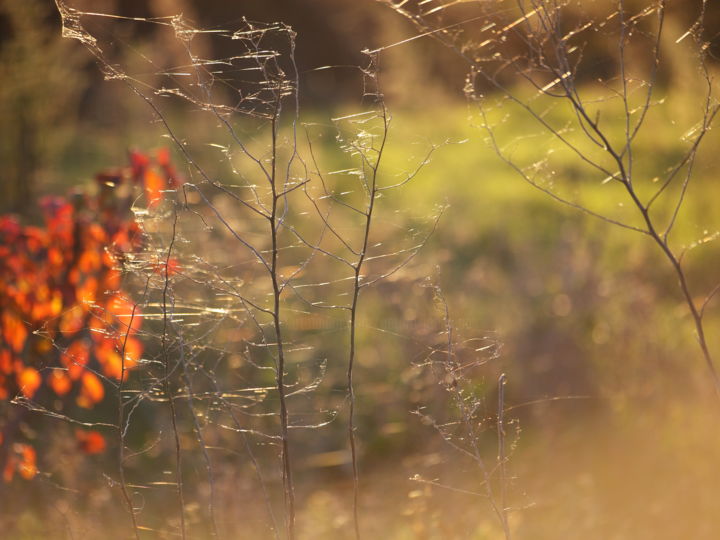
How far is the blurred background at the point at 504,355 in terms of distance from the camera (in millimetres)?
2721

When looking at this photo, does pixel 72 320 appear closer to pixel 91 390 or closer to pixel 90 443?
pixel 91 390

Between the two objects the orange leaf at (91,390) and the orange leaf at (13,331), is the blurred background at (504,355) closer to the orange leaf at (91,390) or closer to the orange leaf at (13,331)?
the orange leaf at (91,390)

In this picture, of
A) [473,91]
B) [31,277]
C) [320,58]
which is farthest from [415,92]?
[320,58]

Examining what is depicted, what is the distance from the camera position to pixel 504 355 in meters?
3.76

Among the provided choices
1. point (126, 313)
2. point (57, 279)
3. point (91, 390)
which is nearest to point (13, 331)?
point (57, 279)

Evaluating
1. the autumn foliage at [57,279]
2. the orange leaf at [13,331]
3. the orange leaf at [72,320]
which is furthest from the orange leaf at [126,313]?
the orange leaf at [13,331]

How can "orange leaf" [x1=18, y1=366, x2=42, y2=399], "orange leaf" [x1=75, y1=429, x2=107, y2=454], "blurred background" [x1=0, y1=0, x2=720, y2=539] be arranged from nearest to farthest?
"orange leaf" [x1=18, y1=366, x2=42, y2=399]
"orange leaf" [x1=75, y1=429, x2=107, y2=454]
"blurred background" [x1=0, y1=0, x2=720, y2=539]

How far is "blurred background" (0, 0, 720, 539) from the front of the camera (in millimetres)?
2721

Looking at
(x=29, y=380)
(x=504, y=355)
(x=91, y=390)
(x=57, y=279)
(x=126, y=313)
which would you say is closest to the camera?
(x=126, y=313)

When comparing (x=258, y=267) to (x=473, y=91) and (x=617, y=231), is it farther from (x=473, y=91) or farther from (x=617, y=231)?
(x=617, y=231)

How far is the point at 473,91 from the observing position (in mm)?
1603

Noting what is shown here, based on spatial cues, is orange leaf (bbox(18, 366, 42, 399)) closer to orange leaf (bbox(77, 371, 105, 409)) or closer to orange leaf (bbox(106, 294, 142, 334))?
orange leaf (bbox(77, 371, 105, 409))

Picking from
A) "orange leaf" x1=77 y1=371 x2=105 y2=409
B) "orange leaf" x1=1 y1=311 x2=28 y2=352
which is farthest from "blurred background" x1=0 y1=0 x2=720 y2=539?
"orange leaf" x1=1 y1=311 x2=28 y2=352

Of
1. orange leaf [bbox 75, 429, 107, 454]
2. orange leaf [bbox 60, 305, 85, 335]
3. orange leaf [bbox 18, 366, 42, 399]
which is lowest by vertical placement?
orange leaf [bbox 75, 429, 107, 454]
